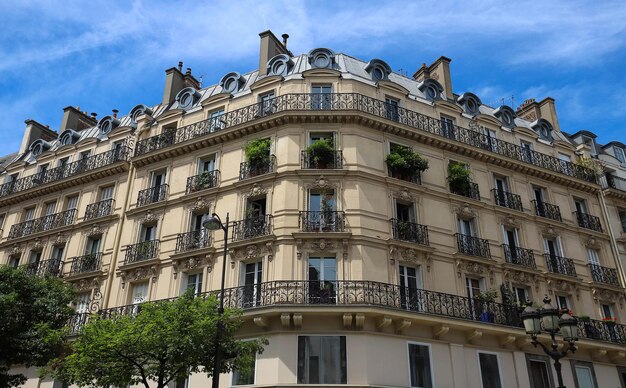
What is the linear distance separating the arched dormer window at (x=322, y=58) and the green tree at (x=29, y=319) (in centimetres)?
1267

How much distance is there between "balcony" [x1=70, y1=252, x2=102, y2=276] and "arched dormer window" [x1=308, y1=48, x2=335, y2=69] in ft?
37.9

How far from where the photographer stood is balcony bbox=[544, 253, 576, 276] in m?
22.0

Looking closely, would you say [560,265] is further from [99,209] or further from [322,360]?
[99,209]

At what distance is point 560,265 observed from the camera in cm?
2222

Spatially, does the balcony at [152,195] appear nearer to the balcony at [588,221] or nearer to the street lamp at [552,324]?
the street lamp at [552,324]

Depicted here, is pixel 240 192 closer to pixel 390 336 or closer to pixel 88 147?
pixel 390 336

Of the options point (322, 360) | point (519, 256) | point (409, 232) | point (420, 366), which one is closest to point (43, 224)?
point (322, 360)

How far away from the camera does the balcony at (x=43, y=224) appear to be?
966 inches

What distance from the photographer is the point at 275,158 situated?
2012 centimetres

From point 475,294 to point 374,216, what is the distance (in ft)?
15.4

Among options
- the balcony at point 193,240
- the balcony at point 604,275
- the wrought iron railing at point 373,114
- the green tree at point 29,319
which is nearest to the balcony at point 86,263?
the green tree at point 29,319

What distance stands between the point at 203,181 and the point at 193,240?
246 centimetres

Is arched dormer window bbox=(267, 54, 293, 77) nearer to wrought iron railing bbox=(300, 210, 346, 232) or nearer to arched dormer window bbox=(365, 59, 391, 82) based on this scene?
arched dormer window bbox=(365, 59, 391, 82)

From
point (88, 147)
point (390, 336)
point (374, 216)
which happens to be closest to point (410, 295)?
point (390, 336)
